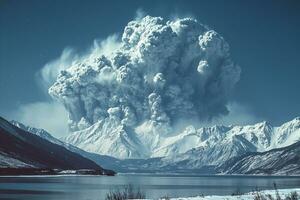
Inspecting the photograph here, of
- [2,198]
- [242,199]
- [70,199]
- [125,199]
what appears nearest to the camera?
[242,199]

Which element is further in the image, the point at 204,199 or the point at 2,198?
the point at 2,198

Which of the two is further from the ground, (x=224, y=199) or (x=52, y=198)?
(x=52, y=198)

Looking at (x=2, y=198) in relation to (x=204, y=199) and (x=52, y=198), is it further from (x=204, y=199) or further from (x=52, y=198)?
(x=204, y=199)

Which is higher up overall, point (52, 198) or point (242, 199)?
point (52, 198)

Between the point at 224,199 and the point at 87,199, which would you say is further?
the point at 87,199

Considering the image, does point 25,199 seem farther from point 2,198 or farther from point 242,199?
point 242,199

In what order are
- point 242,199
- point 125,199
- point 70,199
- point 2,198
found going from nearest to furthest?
point 242,199, point 125,199, point 2,198, point 70,199

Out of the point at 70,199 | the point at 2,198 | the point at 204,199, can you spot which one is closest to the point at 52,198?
the point at 70,199

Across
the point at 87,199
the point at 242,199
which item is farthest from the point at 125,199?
the point at 87,199

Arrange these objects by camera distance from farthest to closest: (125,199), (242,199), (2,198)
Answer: (2,198), (125,199), (242,199)
